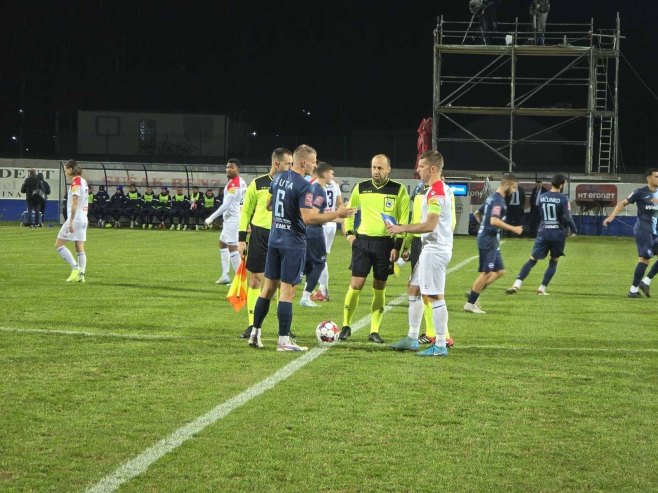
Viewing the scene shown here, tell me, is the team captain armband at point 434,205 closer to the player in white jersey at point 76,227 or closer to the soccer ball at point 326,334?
the soccer ball at point 326,334

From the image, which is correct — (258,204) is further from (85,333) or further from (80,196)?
(80,196)

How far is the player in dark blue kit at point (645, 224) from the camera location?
57.6ft

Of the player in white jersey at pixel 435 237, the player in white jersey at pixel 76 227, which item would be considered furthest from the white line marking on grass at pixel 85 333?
the player in white jersey at pixel 76 227

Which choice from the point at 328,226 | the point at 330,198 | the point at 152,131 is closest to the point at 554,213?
the point at 328,226

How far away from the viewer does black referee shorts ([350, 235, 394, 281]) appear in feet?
36.6

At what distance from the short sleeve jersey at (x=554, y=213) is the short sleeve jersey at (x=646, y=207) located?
1.09 meters

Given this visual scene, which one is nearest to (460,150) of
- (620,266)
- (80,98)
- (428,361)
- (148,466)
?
(80,98)

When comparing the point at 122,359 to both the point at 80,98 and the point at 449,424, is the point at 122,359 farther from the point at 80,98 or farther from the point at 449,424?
the point at 80,98

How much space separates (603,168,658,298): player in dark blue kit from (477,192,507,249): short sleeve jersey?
3.02 m

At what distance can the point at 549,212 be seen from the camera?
1806 cm

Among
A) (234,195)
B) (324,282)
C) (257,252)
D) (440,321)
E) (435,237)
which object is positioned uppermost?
(234,195)

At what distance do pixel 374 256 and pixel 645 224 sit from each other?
8555mm

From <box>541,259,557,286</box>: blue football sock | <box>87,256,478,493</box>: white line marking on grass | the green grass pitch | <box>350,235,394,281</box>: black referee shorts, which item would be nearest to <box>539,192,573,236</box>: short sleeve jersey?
<box>541,259,557,286</box>: blue football sock

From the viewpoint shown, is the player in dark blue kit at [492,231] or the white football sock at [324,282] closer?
→ the player in dark blue kit at [492,231]
